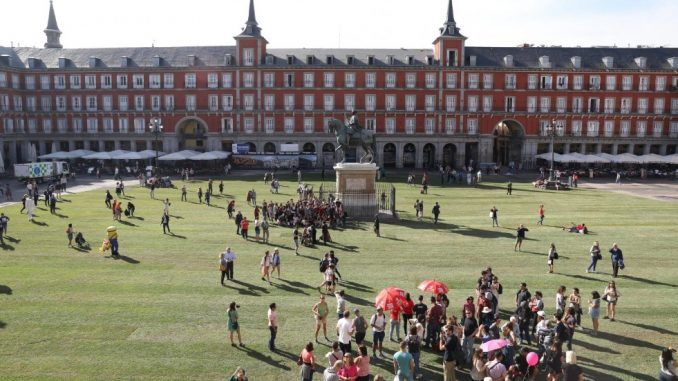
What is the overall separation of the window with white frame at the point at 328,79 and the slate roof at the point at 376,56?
59.7 inches

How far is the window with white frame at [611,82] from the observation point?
257 ft

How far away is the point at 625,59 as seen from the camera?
79562 millimetres

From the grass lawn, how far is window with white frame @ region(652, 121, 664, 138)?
45.2 m

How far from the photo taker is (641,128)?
79.0 metres

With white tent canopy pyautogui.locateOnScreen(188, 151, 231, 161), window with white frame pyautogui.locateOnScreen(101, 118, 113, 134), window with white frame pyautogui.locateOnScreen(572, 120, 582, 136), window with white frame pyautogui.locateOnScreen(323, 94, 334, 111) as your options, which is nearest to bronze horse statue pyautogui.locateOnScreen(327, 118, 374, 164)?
white tent canopy pyautogui.locateOnScreen(188, 151, 231, 161)

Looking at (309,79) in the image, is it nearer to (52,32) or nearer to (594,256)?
(52,32)

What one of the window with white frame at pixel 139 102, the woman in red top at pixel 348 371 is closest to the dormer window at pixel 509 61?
the window with white frame at pixel 139 102

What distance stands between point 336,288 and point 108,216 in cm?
2288

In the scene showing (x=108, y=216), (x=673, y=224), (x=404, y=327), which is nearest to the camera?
(x=404, y=327)

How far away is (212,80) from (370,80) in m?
22.4

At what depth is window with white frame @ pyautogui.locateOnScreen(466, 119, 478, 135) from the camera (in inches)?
3132

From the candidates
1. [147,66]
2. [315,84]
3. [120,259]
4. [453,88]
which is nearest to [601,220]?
[120,259]

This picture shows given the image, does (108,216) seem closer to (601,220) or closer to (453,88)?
(601,220)

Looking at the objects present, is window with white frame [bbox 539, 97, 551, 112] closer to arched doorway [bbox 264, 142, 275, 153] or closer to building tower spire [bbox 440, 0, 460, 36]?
building tower spire [bbox 440, 0, 460, 36]
